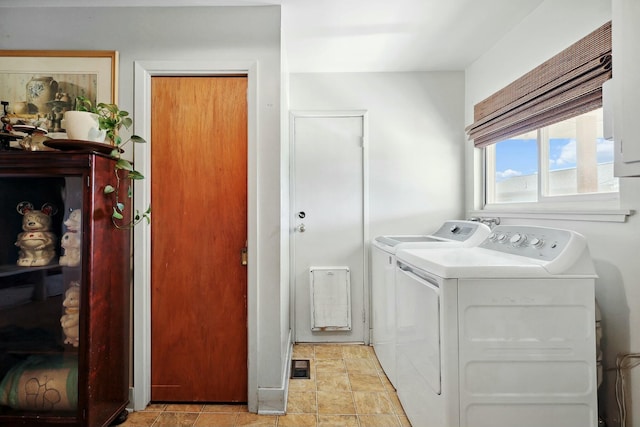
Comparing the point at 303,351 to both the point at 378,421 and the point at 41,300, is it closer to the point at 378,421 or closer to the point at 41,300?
the point at 378,421

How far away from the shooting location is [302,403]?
6.33 ft

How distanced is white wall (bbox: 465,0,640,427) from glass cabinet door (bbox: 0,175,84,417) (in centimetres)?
258

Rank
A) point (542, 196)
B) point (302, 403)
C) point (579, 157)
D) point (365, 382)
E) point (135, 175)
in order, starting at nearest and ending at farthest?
point (135, 175)
point (579, 157)
point (302, 403)
point (542, 196)
point (365, 382)

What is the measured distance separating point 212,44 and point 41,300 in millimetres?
1669

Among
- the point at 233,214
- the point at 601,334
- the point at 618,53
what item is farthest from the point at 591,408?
the point at 233,214

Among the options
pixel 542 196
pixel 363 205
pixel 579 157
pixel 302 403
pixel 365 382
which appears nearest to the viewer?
pixel 579 157

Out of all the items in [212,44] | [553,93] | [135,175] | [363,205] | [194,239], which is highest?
[212,44]

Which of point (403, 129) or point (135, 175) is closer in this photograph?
point (135, 175)

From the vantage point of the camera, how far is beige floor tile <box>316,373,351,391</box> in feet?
6.88

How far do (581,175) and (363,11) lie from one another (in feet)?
5.39

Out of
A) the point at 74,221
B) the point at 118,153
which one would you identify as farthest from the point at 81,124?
the point at 74,221

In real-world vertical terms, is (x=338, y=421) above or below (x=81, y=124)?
below

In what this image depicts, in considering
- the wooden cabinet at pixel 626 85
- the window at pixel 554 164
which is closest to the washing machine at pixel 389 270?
the window at pixel 554 164

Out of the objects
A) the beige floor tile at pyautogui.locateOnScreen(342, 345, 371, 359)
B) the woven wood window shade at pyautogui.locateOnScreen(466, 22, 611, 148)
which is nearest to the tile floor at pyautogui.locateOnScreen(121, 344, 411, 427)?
the beige floor tile at pyautogui.locateOnScreen(342, 345, 371, 359)
